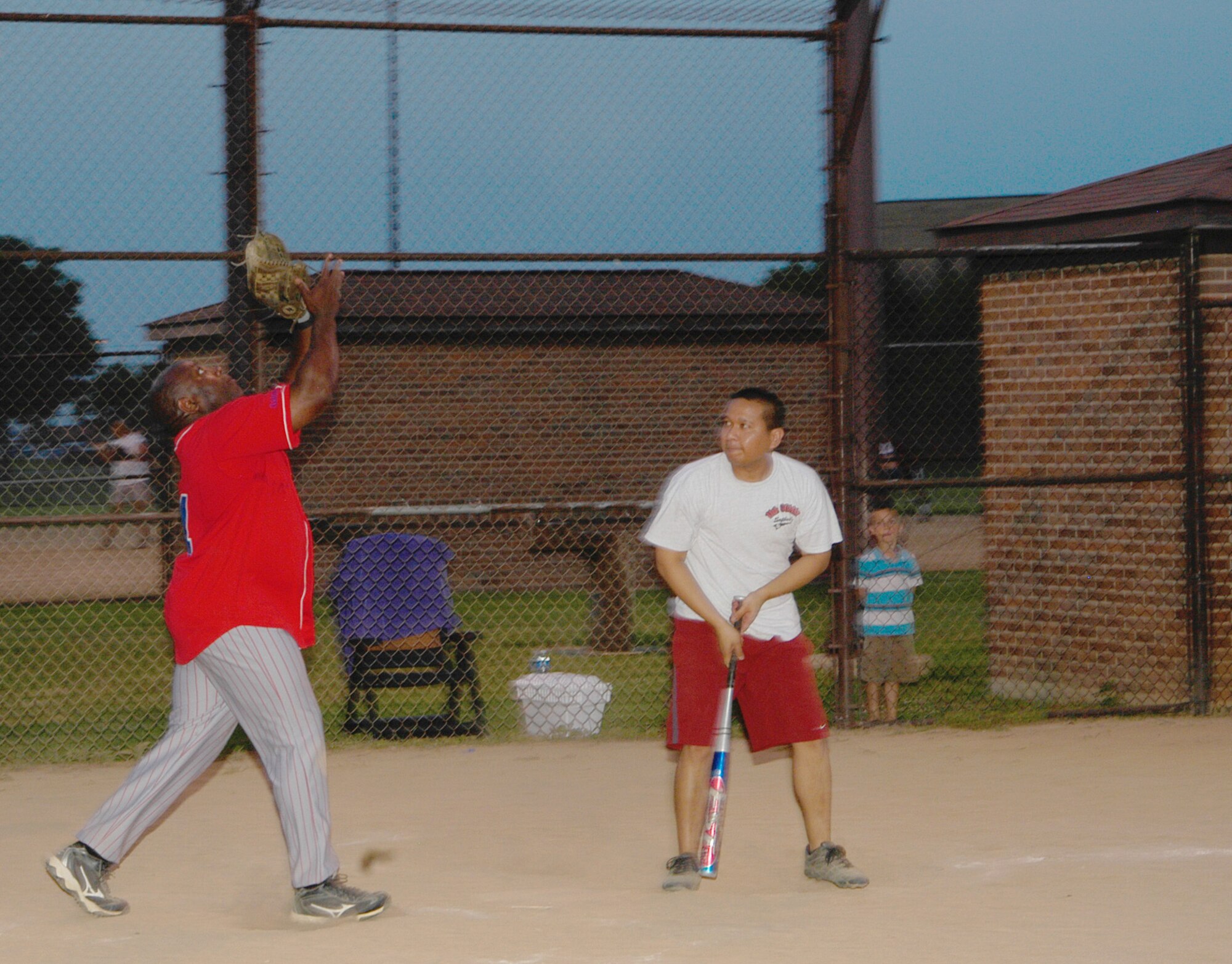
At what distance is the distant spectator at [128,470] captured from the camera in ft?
43.2

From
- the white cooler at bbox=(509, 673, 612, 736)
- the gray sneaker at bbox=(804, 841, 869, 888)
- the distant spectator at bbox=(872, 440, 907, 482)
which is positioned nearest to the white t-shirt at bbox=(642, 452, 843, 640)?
the gray sneaker at bbox=(804, 841, 869, 888)

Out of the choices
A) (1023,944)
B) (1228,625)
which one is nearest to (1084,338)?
(1228,625)

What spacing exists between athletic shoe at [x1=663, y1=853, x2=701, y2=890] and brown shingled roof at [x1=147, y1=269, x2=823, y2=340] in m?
9.62

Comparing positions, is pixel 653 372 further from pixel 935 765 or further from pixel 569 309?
pixel 935 765

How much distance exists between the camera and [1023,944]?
4.32m

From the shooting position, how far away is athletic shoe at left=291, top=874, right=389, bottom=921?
14.8 feet

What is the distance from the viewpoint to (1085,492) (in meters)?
8.46

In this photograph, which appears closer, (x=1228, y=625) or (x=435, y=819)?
(x=435, y=819)

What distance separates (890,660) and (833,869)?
297 centimetres

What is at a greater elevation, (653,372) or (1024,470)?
(653,372)

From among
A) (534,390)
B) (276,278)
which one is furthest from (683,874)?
(534,390)

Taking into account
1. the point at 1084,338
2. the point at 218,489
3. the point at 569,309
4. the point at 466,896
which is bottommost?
the point at 466,896

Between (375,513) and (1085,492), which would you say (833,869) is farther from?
(1085,492)

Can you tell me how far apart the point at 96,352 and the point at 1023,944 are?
7967mm
